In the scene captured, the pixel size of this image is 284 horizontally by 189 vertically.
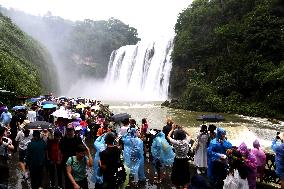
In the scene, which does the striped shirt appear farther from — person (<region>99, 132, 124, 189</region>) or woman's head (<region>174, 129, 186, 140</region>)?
person (<region>99, 132, 124, 189</region>)

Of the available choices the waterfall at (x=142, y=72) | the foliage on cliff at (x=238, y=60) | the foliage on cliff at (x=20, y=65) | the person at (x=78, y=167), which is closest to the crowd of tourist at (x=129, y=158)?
the person at (x=78, y=167)

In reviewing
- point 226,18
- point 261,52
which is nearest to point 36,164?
point 261,52

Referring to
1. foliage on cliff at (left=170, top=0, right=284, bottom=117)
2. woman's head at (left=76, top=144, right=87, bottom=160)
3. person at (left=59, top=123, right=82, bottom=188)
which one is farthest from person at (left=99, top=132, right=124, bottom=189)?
foliage on cliff at (left=170, top=0, right=284, bottom=117)

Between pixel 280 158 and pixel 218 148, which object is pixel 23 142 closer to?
pixel 218 148

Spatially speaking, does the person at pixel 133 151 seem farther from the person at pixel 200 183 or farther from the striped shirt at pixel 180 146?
the person at pixel 200 183

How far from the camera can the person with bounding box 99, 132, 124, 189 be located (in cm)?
655

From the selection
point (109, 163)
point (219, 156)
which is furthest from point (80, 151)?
point (219, 156)

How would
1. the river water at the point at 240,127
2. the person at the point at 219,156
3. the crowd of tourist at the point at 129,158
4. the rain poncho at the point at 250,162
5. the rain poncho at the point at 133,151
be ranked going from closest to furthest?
the crowd of tourist at the point at 129,158 → the rain poncho at the point at 250,162 → the person at the point at 219,156 → the rain poncho at the point at 133,151 → the river water at the point at 240,127

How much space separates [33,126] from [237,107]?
28.4 meters

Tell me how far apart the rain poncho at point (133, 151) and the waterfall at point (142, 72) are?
140 ft

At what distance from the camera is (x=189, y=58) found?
4950 centimetres

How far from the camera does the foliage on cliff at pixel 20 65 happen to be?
2810 centimetres

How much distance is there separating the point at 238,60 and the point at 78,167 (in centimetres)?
3444

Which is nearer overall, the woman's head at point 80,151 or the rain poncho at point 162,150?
the woman's head at point 80,151
